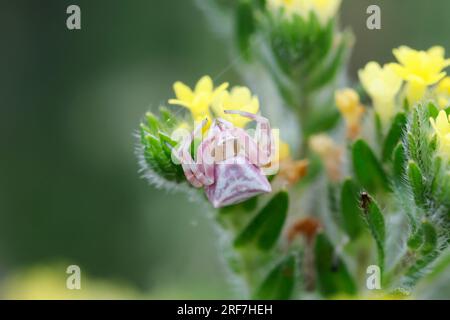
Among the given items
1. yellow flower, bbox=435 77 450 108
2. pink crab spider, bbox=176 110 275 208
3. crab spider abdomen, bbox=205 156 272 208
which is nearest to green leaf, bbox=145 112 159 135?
pink crab spider, bbox=176 110 275 208

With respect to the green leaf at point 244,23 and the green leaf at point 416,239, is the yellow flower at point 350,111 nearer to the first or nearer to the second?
the green leaf at point 244,23

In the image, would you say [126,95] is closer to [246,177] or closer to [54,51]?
[54,51]

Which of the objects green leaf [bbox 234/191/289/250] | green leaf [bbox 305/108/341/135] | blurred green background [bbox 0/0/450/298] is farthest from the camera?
blurred green background [bbox 0/0/450/298]

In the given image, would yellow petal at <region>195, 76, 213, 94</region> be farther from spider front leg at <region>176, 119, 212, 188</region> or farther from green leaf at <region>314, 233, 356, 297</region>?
green leaf at <region>314, 233, 356, 297</region>

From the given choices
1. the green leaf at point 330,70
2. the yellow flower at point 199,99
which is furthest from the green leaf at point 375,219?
the green leaf at point 330,70

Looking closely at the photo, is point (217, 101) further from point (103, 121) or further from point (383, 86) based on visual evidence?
point (103, 121)
